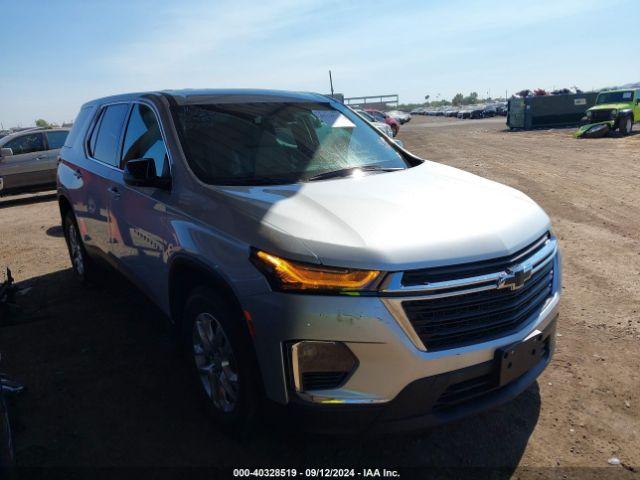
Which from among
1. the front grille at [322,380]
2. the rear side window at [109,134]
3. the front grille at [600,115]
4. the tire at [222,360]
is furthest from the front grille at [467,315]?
the front grille at [600,115]

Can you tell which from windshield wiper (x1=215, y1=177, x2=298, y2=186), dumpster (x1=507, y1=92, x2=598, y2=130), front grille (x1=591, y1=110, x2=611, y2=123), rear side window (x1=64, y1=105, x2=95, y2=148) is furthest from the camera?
dumpster (x1=507, y1=92, x2=598, y2=130)

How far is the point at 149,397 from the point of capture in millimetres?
3324

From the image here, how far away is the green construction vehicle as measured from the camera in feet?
71.1

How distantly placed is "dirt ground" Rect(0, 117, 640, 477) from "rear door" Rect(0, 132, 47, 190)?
7.27 m

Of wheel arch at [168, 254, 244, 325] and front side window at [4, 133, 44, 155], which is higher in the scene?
front side window at [4, 133, 44, 155]

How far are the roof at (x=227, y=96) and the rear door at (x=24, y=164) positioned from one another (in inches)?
369

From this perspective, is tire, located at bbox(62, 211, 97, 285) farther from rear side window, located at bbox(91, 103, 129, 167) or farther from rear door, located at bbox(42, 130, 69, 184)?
rear door, located at bbox(42, 130, 69, 184)

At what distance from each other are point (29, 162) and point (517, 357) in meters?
12.8

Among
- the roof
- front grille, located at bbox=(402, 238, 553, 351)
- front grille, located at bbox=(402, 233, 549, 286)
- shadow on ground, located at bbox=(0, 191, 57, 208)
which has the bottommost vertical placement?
shadow on ground, located at bbox=(0, 191, 57, 208)

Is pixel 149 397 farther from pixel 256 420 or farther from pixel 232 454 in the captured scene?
pixel 256 420

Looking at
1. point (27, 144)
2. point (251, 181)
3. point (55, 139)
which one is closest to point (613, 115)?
point (55, 139)

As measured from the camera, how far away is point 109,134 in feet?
14.3

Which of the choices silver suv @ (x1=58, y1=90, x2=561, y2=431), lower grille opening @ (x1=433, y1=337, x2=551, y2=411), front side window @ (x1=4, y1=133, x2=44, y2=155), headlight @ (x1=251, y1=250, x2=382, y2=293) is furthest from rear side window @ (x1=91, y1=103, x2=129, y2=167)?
front side window @ (x1=4, y1=133, x2=44, y2=155)

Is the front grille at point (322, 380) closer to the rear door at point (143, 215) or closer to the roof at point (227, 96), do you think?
the rear door at point (143, 215)
